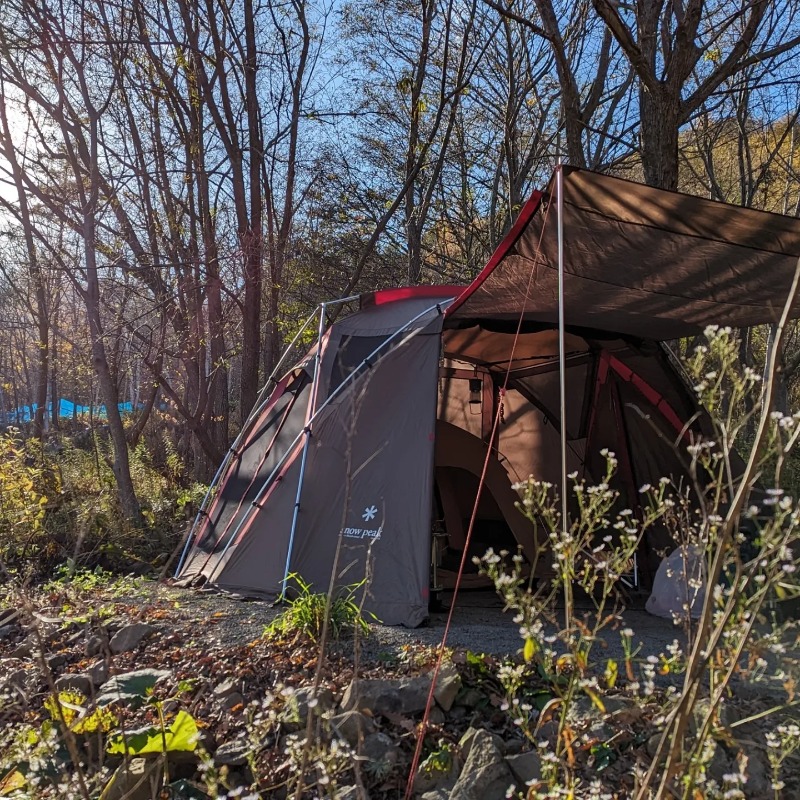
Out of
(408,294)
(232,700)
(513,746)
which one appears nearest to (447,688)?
(513,746)

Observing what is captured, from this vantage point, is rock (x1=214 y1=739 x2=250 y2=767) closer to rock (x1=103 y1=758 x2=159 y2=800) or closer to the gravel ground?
rock (x1=103 y1=758 x2=159 y2=800)

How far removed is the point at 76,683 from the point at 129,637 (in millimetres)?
604

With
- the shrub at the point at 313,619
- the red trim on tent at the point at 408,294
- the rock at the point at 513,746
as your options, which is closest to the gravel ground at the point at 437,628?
the shrub at the point at 313,619

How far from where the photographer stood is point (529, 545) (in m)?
6.18

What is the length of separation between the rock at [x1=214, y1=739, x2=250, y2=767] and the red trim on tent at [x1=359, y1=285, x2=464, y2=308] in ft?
11.8

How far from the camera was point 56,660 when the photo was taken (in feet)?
13.7

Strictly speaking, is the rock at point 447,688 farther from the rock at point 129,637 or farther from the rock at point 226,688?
the rock at point 129,637

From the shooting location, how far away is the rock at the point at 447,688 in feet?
10.8

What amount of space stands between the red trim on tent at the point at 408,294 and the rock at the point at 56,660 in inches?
131

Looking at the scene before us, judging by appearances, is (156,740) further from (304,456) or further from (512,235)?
(512,235)

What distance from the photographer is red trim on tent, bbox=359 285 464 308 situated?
18.6ft

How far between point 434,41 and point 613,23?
22.6ft

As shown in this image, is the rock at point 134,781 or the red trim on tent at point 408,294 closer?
the rock at point 134,781

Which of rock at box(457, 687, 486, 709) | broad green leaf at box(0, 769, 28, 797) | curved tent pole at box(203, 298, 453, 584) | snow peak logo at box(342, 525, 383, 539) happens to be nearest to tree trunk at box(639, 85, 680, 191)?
curved tent pole at box(203, 298, 453, 584)
